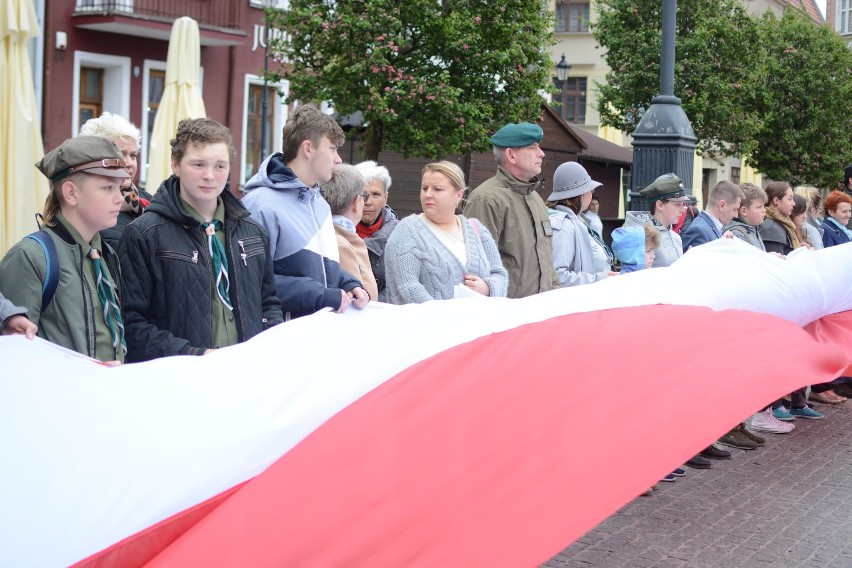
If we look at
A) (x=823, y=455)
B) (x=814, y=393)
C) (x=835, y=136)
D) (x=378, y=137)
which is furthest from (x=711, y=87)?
(x=823, y=455)

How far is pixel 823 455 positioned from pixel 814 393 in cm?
240

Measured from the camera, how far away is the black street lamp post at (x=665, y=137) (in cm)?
1208

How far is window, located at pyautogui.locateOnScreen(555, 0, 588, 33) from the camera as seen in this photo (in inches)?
2071

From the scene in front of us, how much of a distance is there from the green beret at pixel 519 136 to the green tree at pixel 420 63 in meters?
14.7

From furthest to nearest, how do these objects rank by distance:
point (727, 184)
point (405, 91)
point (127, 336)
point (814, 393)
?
point (405, 91), point (814, 393), point (727, 184), point (127, 336)

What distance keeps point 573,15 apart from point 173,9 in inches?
1130

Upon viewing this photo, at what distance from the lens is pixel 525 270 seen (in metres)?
6.71

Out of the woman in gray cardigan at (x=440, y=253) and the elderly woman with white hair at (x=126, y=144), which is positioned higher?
the elderly woman with white hair at (x=126, y=144)

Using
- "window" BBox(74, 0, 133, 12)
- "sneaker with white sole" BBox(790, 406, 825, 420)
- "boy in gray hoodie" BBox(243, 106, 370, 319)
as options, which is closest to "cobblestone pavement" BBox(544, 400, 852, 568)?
"sneaker with white sole" BBox(790, 406, 825, 420)

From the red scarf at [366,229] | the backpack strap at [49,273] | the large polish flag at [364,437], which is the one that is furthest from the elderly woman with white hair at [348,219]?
the backpack strap at [49,273]

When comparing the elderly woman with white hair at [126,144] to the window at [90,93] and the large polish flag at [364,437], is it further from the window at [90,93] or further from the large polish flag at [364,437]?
the window at [90,93]

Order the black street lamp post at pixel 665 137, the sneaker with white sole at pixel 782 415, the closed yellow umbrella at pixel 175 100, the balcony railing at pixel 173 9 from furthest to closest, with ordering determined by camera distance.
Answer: the balcony railing at pixel 173 9 → the closed yellow umbrella at pixel 175 100 → the black street lamp post at pixel 665 137 → the sneaker with white sole at pixel 782 415

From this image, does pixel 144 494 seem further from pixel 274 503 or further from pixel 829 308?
pixel 829 308

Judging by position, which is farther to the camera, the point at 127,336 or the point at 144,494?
the point at 127,336
